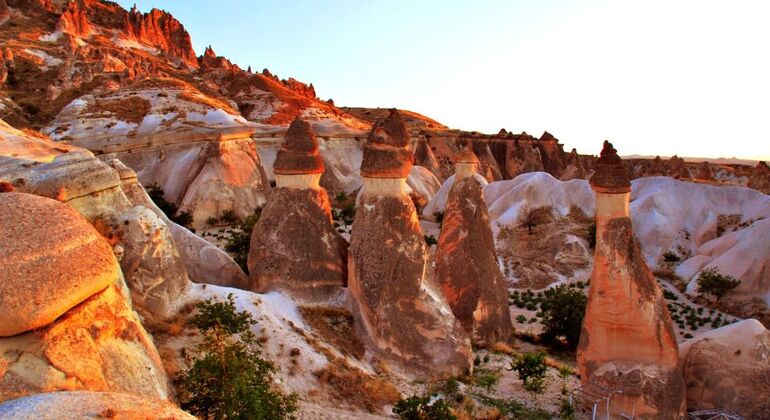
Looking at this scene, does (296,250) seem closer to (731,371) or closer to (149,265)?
(149,265)

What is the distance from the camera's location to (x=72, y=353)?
263 inches

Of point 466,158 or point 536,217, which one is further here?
point 536,217

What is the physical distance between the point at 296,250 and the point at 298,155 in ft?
7.50

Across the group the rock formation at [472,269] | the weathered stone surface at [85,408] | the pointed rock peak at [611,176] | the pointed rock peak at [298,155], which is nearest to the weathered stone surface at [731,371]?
the pointed rock peak at [611,176]

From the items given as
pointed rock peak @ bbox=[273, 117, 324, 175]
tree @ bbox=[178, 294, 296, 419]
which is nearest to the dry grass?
tree @ bbox=[178, 294, 296, 419]

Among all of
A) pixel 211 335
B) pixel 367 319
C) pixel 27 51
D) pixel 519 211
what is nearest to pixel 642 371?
pixel 367 319

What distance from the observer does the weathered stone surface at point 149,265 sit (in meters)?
10.1

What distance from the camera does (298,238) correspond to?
42.7 ft

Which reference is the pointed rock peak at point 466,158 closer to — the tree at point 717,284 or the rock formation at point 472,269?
the rock formation at point 472,269

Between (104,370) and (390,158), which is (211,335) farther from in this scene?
(390,158)

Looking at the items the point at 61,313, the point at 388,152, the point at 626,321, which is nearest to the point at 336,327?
the point at 388,152

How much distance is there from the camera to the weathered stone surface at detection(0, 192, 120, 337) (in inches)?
253

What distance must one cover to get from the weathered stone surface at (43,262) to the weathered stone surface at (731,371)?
11258 mm

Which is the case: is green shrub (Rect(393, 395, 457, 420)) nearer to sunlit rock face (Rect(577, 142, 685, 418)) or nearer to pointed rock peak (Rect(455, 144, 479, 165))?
sunlit rock face (Rect(577, 142, 685, 418))
